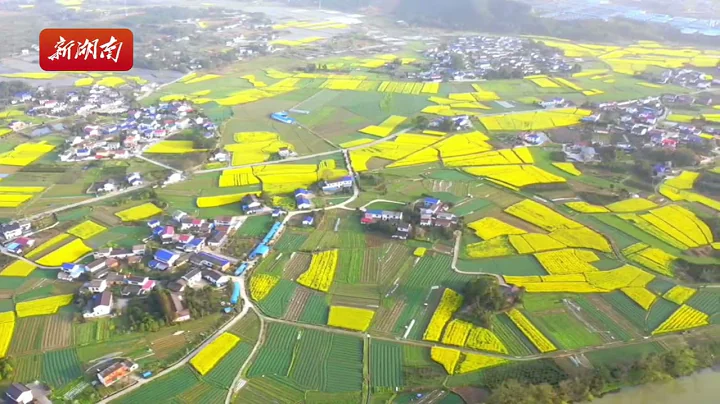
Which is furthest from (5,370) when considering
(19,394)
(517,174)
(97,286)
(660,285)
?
(517,174)

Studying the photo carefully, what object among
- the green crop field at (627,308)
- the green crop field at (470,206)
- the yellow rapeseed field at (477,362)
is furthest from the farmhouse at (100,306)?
the green crop field at (627,308)

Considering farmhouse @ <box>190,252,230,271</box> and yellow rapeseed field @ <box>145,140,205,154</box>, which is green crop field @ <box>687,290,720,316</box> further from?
yellow rapeseed field @ <box>145,140,205,154</box>

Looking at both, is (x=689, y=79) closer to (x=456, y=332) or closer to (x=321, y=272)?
(x=456, y=332)

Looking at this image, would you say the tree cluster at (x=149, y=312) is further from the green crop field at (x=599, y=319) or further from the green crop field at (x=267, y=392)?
the green crop field at (x=599, y=319)

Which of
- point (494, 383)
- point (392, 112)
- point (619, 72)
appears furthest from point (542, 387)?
point (619, 72)

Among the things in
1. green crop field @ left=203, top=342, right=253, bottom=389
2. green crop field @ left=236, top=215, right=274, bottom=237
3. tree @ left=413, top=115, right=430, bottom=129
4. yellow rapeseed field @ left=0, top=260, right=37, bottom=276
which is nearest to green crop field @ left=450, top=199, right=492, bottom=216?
green crop field @ left=236, top=215, right=274, bottom=237

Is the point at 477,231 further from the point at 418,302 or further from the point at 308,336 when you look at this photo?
the point at 308,336
